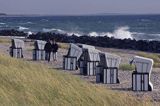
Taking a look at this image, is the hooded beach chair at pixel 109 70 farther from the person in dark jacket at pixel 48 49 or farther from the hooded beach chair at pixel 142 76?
the person in dark jacket at pixel 48 49

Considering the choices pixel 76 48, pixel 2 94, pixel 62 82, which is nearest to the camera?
pixel 2 94

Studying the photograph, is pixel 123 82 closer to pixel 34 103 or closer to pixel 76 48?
pixel 76 48

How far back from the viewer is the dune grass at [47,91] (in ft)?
33.1

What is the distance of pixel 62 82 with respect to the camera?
1170cm

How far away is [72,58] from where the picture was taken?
23719 millimetres

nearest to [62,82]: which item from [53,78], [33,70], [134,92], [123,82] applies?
[53,78]

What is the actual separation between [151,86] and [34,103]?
813 cm

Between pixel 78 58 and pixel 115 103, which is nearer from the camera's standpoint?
pixel 115 103

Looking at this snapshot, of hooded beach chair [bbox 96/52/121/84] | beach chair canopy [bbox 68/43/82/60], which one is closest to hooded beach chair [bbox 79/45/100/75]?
beach chair canopy [bbox 68/43/82/60]

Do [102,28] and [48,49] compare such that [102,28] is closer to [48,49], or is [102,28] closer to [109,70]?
[48,49]

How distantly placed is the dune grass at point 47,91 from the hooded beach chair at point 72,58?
10.9m

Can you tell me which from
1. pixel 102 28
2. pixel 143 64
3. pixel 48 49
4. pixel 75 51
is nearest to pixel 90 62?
pixel 75 51

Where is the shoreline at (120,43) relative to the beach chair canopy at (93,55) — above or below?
below

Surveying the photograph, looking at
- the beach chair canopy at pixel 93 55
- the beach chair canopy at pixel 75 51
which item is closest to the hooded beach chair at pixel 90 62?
the beach chair canopy at pixel 93 55
